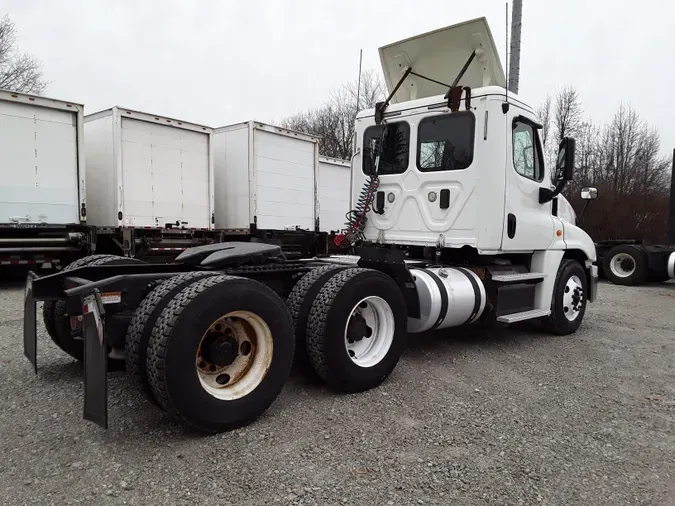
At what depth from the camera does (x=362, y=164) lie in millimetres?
6340

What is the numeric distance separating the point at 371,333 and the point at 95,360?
7.30ft

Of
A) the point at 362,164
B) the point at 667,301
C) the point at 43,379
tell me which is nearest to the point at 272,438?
the point at 43,379

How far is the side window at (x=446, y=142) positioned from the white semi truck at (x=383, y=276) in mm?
15

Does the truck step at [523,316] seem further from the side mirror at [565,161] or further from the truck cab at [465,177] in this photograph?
the side mirror at [565,161]

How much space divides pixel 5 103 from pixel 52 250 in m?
2.81

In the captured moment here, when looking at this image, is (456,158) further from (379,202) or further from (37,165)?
(37,165)

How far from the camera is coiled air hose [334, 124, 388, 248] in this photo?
241 inches

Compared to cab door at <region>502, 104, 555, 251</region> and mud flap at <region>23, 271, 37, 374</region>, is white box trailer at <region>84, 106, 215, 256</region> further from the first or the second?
cab door at <region>502, 104, 555, 251</region>

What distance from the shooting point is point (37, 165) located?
31.2ft

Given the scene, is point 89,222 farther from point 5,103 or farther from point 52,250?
point 5,103

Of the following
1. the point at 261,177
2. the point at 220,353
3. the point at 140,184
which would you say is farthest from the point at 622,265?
the point at 220,353

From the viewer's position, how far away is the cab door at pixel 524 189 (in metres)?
5.56

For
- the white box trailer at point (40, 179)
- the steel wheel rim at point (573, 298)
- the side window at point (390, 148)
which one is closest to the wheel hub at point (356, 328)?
the side window at point (390, 148)

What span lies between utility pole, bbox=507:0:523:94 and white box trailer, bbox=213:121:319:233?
5486 millimetres
